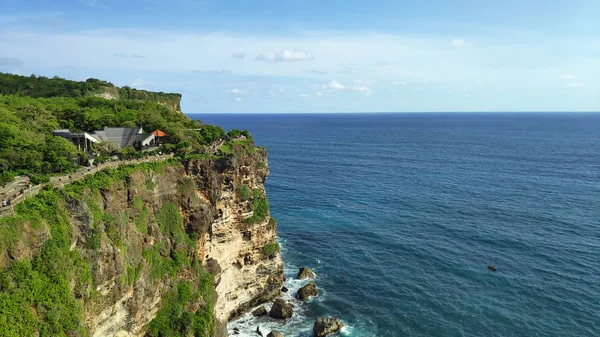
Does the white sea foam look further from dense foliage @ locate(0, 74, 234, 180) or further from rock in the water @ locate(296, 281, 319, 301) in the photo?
dense foliage @ locate(0, 74, 234, 180)

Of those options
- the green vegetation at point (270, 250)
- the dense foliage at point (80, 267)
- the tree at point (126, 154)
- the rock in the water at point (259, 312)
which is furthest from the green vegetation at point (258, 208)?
the tree at point (126, 154)

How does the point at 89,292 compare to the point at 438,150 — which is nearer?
the point at 89,292

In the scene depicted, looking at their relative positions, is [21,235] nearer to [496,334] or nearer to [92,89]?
[496,334]

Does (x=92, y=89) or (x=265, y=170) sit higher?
(x=92, y=89)

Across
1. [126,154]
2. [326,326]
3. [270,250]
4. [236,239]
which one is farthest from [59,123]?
[326,326]

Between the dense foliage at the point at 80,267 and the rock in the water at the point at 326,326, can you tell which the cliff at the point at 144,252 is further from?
the rock in the water at the point at 326,326

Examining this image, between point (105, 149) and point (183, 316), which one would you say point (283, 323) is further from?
point (105, 149)

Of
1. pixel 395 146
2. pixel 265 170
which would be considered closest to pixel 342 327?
pixel 265 170

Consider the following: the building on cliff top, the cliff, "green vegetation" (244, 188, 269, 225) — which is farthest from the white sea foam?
the building on cliff top
